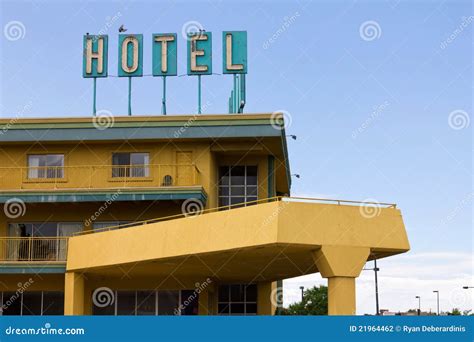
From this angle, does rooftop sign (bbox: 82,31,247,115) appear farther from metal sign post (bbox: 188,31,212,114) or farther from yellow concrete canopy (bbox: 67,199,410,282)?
yellow concrete canopy (bbox: 67,199,410,282)

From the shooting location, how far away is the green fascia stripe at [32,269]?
3120cm

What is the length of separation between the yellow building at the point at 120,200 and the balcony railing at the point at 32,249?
52mm

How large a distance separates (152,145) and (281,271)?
8.49 metres

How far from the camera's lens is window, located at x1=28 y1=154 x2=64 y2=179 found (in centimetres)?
3538

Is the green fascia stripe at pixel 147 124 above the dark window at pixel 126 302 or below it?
above

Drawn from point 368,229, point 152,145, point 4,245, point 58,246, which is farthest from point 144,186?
point 368,229

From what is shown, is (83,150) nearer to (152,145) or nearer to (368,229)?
(152,145)

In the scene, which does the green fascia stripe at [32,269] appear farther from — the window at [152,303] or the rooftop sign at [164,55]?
the rooftop sign at [164,55]

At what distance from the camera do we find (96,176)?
115 feet
